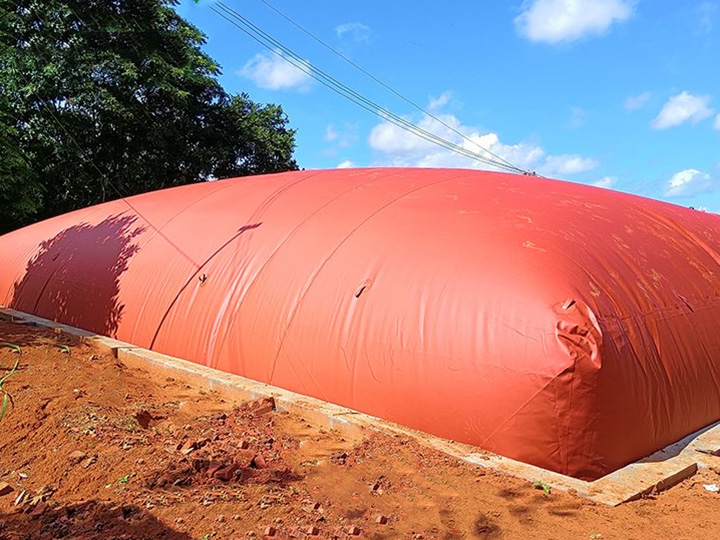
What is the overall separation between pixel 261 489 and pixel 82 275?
814 cm

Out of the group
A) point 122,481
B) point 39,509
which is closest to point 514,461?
point 122,481

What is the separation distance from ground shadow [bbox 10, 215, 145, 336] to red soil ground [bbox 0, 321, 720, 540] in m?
4.45

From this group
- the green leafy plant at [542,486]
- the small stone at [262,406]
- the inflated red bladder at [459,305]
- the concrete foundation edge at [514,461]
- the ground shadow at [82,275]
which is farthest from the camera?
the ground shadow at [82,275]

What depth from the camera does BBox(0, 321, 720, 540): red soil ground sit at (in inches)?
137

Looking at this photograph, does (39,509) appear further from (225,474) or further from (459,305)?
(459,305)

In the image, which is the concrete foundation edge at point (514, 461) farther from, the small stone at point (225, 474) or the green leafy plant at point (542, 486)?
the small stone at point (225, 474)

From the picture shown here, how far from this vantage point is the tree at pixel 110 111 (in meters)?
17.0

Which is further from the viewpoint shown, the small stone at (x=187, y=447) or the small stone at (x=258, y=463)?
the small stone at (x=187, y=447)

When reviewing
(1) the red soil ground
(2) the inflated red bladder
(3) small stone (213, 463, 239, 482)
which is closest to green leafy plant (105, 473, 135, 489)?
(1) the red soil ground

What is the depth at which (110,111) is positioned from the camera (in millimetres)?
18359

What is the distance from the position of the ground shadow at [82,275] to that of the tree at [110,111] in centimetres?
313

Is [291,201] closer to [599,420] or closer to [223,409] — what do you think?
[223,409]

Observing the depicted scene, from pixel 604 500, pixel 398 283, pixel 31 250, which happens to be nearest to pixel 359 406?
pixel 398 283

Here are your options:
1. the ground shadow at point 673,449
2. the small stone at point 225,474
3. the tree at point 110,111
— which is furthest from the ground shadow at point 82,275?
the ground shadow at point 673,449
